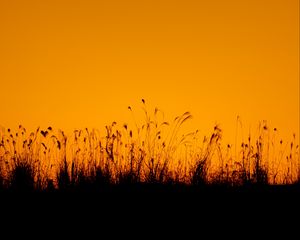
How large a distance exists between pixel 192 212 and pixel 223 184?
156 centimetres

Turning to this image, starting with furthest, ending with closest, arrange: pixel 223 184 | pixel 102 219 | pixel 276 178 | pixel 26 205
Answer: pixel 276 178 → pixel 223 184 → pixel 26 205 → pixel 102 219

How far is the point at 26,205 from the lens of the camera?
5383 mm

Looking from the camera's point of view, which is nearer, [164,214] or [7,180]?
[164,214]

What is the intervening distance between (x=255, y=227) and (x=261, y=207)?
0.52 m

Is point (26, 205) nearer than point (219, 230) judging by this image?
No

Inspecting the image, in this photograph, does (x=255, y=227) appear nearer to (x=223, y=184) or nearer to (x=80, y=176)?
(x=223, y=184)

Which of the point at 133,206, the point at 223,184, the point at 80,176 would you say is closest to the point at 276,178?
the point at 223,184

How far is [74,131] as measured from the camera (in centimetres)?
765

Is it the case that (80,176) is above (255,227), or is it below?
above

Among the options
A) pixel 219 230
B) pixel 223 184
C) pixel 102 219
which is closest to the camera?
pixel 219 230

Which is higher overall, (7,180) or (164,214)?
(7,180)

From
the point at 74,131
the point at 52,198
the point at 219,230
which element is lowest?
the point at 219,230

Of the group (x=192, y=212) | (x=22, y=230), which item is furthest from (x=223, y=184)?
(x=22, y=230)

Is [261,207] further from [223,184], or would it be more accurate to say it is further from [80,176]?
[80,176]
